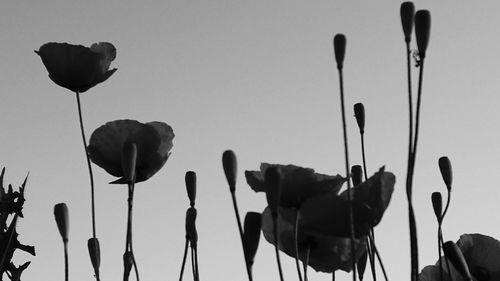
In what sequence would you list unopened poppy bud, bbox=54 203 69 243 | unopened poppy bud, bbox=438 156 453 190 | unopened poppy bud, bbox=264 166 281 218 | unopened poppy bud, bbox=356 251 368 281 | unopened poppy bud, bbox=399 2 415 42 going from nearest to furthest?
unopened poppy bud, bbox=264 166 281 218 < unopened poppy bud, bbox=399 2 415 42 < unopened poppy bud, bbox=54 203 69 243 < unopened poppy bud, bbox=356 251 368 281 < unopened poppy bud, bbox=438 156 453 190

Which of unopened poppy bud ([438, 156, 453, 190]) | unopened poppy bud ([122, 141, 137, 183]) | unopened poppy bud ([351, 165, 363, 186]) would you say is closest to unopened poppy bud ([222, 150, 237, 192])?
unopened poppy bud ([122, 141, 137, 183])

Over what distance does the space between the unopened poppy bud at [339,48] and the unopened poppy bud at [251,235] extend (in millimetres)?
245

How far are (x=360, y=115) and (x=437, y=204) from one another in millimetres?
250

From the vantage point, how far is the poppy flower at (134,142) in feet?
4.78

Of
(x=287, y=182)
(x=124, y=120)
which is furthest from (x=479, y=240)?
(x=124, y=120)

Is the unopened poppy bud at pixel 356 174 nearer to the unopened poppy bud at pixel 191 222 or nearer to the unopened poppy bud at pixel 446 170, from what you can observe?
the unopened poppy bud at pixel 446 170

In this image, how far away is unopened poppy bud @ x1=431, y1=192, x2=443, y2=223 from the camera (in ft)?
4.63

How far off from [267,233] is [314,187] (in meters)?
0.18

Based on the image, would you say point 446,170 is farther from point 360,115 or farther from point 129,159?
point 129,159

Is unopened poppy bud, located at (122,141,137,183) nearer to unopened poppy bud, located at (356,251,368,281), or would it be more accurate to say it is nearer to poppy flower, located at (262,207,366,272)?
poppy flower, located at (262,207,366,272)

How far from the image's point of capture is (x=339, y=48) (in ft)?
3.64

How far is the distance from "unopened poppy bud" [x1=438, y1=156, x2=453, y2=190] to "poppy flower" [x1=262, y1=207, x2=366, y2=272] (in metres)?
0.31

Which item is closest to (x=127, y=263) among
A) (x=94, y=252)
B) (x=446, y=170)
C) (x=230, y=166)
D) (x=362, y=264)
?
(x=94, y=252)

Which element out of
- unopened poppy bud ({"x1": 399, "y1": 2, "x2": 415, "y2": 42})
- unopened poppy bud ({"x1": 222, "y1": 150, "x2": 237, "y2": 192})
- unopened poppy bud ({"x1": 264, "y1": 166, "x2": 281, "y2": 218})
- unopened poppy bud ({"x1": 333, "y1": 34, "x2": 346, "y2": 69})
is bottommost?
unopened poppy bud ({"x1": 264, "y1": 166, "x2": 281, "y2": 218})
